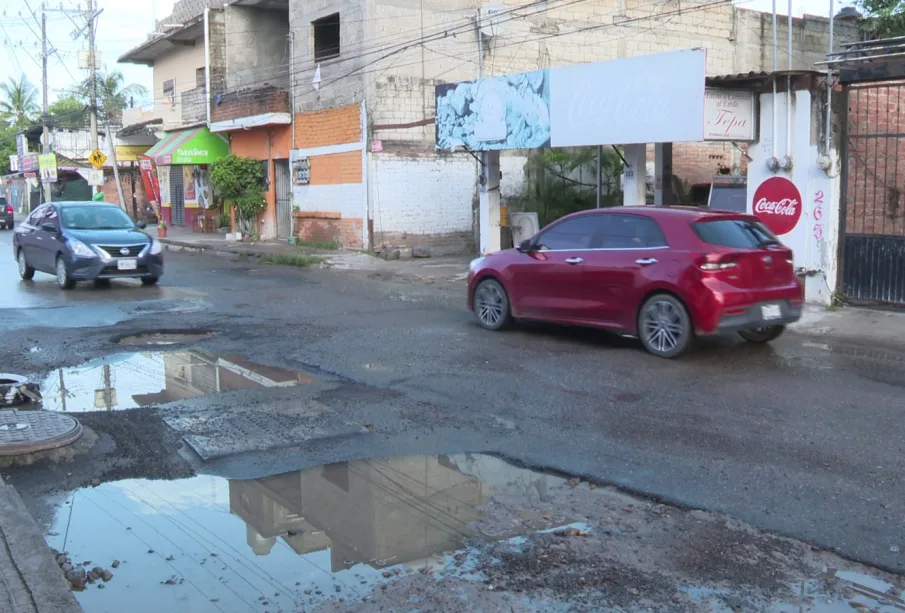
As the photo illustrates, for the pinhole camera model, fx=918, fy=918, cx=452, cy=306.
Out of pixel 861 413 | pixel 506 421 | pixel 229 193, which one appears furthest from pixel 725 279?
pixel 229 193

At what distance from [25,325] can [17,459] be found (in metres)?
6.85

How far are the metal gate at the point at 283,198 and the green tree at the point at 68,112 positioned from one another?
28791 mm

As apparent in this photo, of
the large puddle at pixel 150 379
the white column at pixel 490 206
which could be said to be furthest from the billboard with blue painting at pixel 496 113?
the large puddle at pixel 150 379

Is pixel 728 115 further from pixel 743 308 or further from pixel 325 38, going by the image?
pixel 325 38

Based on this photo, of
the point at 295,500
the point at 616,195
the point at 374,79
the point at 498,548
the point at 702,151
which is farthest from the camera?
the point at 702,151

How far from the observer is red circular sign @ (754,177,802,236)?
13.9 metres

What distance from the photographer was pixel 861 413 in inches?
309

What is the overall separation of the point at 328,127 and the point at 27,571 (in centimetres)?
2306

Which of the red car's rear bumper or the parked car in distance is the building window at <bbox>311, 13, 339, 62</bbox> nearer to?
the red car's rear bumper

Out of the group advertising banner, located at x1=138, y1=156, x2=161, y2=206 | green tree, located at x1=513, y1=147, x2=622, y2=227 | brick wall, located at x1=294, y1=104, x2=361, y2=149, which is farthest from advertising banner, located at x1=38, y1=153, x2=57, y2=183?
green tree, located at x1=513, y1=147, x2=622, y2=227

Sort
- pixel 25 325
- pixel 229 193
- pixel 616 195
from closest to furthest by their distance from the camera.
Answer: pixel 25 325
pixel 616 195
pixel 229 193

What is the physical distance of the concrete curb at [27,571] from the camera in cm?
421

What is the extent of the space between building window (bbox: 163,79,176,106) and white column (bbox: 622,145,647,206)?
2582cm

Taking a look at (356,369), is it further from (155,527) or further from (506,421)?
(155,527)
